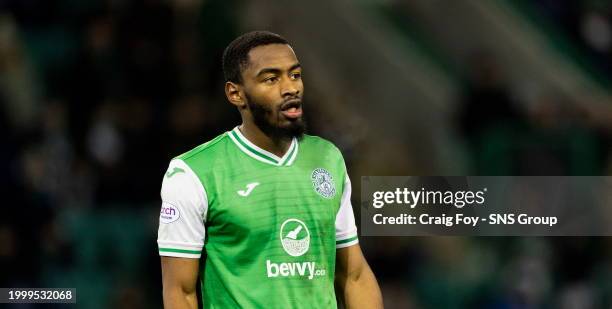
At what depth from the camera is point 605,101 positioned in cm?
1038

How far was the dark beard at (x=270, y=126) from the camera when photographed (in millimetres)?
4449

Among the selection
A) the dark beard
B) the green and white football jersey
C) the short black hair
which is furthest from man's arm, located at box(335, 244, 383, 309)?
the short black hair

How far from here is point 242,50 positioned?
4473 mm

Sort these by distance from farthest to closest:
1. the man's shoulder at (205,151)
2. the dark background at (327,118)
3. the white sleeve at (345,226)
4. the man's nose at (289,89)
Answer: the dark background at (327,118), the white sleeve at (345,226), the man's shoulder at (205,151), the man's nose at (289,89)

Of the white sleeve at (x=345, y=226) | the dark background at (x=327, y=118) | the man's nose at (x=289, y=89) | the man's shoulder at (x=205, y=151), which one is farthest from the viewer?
the dark background at (x=327, y=118)

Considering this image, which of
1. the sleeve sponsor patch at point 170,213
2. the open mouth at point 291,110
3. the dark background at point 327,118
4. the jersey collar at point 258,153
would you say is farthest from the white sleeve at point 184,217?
the dark background at point 327,118

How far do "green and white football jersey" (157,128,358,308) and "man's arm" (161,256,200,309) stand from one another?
1.2 inches

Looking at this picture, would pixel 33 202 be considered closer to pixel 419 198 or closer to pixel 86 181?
pixel 86 181

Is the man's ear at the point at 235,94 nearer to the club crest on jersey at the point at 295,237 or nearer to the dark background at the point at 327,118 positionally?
the club crest on jersey at the point at 295,237

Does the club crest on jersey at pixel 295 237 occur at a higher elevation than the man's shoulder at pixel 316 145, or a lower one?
lower

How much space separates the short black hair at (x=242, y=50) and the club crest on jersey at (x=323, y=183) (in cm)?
46

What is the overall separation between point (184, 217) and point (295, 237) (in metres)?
0.41

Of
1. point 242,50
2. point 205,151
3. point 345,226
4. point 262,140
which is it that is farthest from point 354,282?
point 242,50

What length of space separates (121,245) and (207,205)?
Answer: 3980 millimetres
